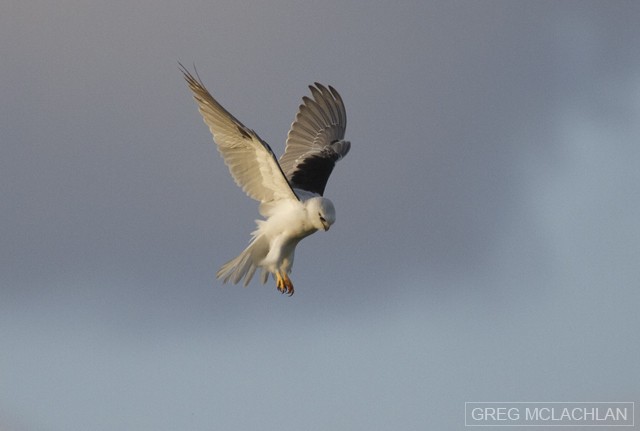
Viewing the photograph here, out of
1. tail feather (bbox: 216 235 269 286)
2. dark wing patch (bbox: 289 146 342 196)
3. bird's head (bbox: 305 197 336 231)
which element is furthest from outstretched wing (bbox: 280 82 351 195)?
bird's head (bbox: 305 197 336 231)

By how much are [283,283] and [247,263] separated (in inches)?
19.8

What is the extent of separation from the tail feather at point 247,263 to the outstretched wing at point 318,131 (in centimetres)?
217

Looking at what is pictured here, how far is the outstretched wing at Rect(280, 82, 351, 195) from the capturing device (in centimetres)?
1736

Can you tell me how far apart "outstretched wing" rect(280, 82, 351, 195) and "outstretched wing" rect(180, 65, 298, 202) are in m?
1.79

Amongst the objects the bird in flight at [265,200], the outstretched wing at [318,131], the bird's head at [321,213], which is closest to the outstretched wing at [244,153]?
the bird in flight at [265,200]

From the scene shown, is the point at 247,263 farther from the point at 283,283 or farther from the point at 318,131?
the point at 318,131

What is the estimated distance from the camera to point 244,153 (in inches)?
584

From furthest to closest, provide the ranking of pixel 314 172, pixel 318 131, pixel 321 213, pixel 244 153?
pixel 318 131
pixel 314 172
pixel 244 153
pixel 321 213

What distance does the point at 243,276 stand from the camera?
1486cm

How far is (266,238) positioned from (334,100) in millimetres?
4006

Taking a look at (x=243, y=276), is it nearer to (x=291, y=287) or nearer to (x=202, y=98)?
(x=291, y=287)

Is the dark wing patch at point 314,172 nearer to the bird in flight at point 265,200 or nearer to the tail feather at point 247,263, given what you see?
the bird in flight at point 265,200

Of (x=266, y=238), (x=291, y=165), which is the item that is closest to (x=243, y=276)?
(x=266, y=238)

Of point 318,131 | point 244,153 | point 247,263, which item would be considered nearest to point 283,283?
point 247,263
